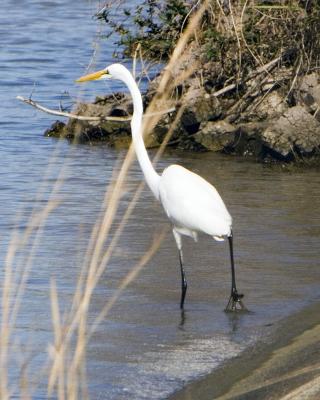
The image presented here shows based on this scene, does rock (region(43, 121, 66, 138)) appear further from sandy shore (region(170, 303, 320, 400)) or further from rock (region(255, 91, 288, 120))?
sandy shore (region(170, 303, 320, 400))

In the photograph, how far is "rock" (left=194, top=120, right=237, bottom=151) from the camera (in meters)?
10.4

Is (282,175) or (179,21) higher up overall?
(179,21)

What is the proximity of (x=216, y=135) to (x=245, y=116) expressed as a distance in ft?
1.14

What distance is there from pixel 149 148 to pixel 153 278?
3.98 m

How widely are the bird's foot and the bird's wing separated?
1.17 feet

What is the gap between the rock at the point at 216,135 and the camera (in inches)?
408

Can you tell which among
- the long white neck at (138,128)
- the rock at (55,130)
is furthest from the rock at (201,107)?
the long white neck at (138,128)

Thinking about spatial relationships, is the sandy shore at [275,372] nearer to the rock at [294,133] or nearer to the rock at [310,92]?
the rock at [294,133]

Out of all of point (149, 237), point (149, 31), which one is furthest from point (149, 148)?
point (149, 237)

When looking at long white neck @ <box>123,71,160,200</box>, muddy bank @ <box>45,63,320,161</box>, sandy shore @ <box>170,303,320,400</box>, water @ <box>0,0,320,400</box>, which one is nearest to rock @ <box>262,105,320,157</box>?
muddy bank @ <box>45,63,320,161</box>

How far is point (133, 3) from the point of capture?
16812 millimetres

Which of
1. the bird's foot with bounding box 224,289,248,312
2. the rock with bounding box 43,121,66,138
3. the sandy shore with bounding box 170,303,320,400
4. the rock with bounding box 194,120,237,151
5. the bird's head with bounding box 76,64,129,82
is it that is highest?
the bird's head with bounding box 76,64,129,82

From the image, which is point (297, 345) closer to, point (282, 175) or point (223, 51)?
point (282, 175)

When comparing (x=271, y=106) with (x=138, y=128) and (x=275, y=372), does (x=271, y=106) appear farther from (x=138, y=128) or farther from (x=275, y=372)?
(x=275, y=372)
